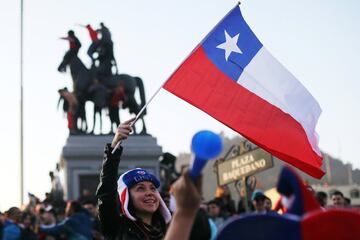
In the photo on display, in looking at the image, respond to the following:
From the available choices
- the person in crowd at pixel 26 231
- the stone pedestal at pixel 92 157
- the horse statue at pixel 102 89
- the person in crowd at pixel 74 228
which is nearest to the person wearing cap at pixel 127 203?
the person in crowd at pixel 26 231

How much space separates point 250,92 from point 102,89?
16.2 m

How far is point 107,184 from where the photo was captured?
3.47 metres

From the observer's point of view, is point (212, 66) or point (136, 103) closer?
point (212, 66)

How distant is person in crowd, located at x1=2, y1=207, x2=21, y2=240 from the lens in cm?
839

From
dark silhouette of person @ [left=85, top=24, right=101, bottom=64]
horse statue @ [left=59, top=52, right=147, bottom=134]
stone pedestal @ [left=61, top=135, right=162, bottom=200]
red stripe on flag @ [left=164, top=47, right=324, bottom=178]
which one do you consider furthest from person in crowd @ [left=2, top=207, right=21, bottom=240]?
dark silhouette of person @ [left=85, top=24, right=101, bottom=64]

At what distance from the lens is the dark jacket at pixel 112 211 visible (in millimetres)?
3352

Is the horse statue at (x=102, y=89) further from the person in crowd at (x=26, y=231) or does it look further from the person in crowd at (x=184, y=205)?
the person in crowd at (x=184, y=205)

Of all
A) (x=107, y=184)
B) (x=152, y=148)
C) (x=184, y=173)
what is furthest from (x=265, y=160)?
(x=152, y=148)

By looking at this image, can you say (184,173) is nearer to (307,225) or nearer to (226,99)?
(307,225)

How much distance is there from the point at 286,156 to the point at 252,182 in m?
7.75

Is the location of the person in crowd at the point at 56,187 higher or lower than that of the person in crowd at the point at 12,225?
higher

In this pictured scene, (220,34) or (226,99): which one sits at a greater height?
(220,34)

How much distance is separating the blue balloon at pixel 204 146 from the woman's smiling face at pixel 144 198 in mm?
2122

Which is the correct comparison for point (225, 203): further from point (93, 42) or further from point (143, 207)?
point (93, 42)
